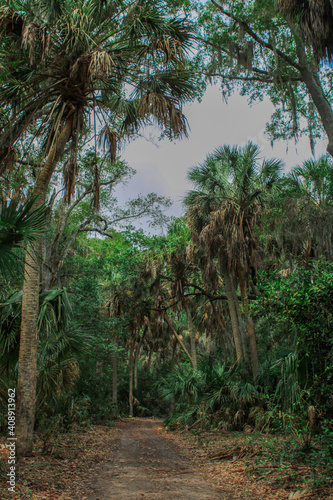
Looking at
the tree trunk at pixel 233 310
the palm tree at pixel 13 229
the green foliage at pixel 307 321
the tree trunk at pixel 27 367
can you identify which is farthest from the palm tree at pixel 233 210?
the palm tree at pixel 13 229

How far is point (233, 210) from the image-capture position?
558 inches

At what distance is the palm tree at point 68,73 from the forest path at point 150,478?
1.76 m

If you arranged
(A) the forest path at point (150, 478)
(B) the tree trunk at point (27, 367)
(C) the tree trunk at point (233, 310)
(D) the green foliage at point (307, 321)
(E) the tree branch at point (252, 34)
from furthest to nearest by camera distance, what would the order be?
(C) the tree trunk at point (233, 310) → (E) the tree branch at point (252, 34) → (B) the tree trunk at point (27, 367) → (A) the forest path at point (150, 478) → (D) the green foliage at point (307, 321)

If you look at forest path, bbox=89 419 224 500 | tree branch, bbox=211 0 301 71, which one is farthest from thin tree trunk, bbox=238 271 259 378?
tree branch, bbox=211 0 301 71

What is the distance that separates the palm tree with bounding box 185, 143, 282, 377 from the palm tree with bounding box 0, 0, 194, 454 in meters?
6.40

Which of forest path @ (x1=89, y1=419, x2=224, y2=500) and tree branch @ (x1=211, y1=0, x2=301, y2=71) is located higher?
tree branch @ (x1=211, y1=0, x2=301, y2=71)

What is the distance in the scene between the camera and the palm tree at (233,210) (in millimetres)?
13695

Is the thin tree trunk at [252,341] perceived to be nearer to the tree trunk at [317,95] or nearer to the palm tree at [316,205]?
the palm tree at [316,205]

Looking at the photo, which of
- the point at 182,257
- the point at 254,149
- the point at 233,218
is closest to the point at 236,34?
the point at 254,149

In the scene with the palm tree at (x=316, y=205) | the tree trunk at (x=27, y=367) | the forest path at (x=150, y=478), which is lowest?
the forest path at (x=150, y=478)

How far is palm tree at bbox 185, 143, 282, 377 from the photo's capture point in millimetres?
13695

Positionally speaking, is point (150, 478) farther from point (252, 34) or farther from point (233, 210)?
point (252, 34)

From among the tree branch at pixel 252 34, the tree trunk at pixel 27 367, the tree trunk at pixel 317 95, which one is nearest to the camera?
the tree trunk at pixel 27 367

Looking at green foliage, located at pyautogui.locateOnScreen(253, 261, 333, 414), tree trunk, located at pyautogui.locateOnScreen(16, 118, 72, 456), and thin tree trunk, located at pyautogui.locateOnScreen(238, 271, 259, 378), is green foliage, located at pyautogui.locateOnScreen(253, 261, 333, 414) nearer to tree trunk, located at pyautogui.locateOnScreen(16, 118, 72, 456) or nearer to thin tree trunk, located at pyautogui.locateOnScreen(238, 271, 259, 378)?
tree trunk, located at pyautogui.locateOnScreen(16, 118, 72, 456)
